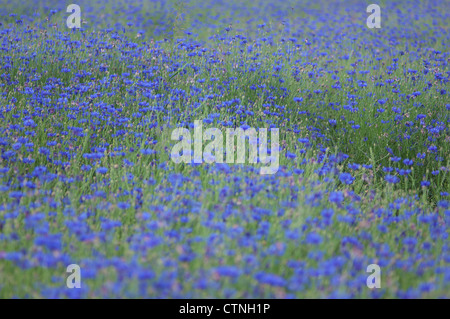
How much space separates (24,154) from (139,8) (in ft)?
22.2

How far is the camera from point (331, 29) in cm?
834

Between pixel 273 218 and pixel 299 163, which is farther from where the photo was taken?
pixel 299 163

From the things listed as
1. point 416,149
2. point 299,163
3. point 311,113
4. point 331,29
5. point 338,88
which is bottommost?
point 299,163

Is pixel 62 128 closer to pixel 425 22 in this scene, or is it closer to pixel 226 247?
pixel 226 247

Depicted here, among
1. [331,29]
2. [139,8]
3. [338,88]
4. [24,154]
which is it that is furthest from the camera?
[139,8]

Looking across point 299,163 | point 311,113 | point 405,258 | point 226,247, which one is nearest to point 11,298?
point 226,247

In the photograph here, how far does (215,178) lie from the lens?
2.85 m

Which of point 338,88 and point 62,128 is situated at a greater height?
point 338,88

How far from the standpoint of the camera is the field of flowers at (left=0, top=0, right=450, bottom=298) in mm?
2039

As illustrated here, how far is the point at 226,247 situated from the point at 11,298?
3.18 feet

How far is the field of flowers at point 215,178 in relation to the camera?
2.04 meters

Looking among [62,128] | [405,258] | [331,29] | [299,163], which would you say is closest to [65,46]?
[62,128]
